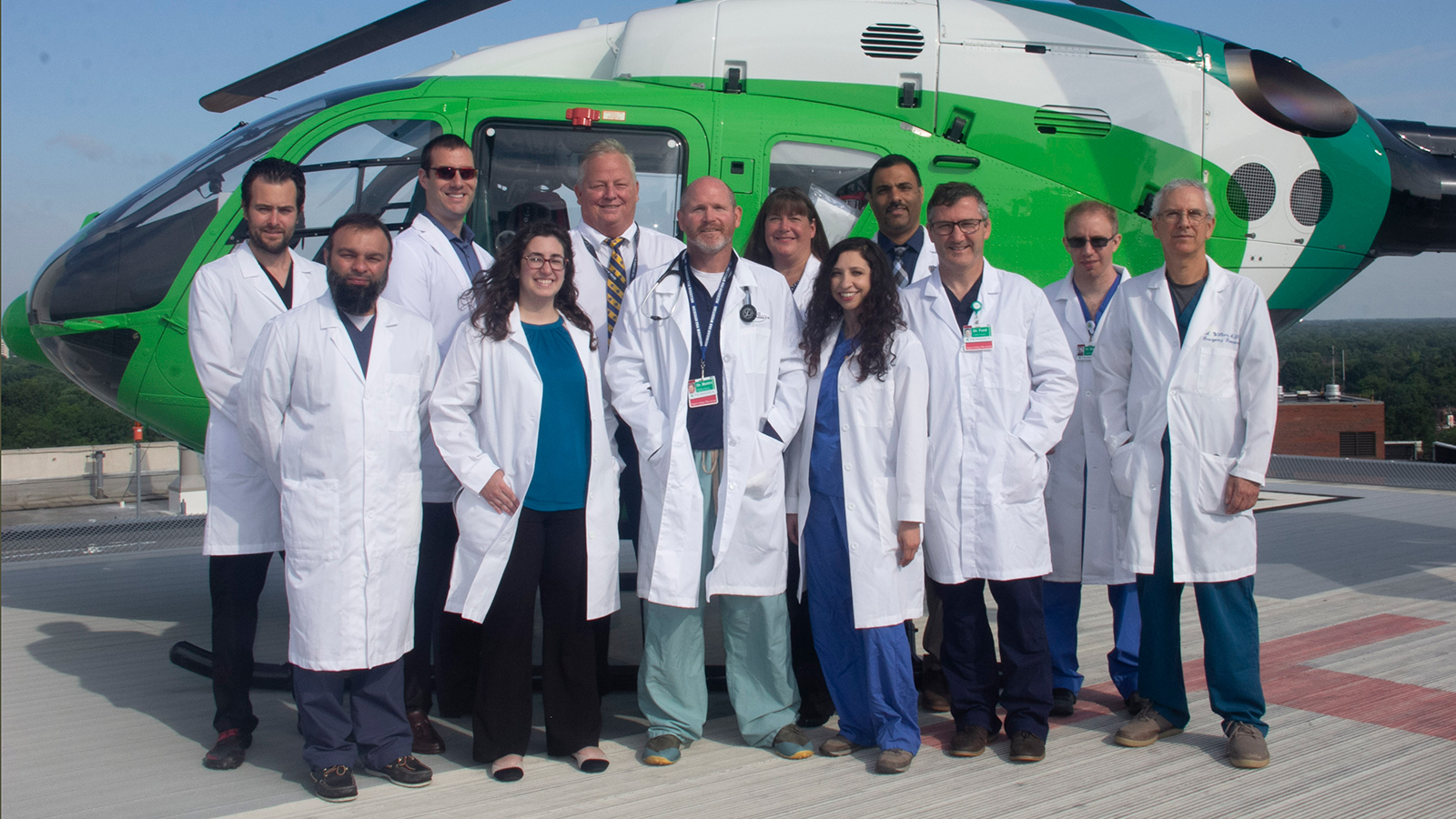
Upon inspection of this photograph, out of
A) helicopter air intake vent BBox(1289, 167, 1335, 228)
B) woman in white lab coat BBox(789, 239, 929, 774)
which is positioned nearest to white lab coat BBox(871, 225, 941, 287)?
woman in white lab coat BBox(789, 239, 929, 774)

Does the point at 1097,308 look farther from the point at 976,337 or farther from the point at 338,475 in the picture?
the point at 338,475

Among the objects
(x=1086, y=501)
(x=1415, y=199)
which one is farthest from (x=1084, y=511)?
(x=1415, y=199)

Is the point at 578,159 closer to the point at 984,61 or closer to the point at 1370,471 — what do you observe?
the point at 984,61

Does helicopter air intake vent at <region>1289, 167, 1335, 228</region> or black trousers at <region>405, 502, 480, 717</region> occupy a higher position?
helicopter air intake vent at <region>1289, 167, 1335, 228</region>

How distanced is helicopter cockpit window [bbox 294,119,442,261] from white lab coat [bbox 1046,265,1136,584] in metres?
3.24

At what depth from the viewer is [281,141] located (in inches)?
202

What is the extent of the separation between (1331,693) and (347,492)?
400 cm

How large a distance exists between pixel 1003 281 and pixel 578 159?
2.40 metres

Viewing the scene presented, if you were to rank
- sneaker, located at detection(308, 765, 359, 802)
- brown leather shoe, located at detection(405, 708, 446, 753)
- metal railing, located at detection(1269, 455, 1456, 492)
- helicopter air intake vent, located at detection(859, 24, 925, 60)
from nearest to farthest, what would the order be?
sneaker, located at detection(308, 765, 359, 802) < brown leather shoe, located at detection(405, 708, 446, 753) < helicopter air intake vent, located at detection(859, 24, 925, 60) < metal railing, located at detection(1269, 455, 1456, 492)

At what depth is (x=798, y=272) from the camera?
12.9ft

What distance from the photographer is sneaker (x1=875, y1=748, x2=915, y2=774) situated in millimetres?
3307

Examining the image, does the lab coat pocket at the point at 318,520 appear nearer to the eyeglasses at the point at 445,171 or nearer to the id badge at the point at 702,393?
the id badge at the point at 702,393

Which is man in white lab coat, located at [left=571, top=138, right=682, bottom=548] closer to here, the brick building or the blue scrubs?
the blue scrubs

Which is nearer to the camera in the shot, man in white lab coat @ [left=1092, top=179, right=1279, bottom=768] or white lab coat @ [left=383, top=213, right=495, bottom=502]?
man in white lab coat @ [left=1092, top=179, right=1279, bottom=768]
